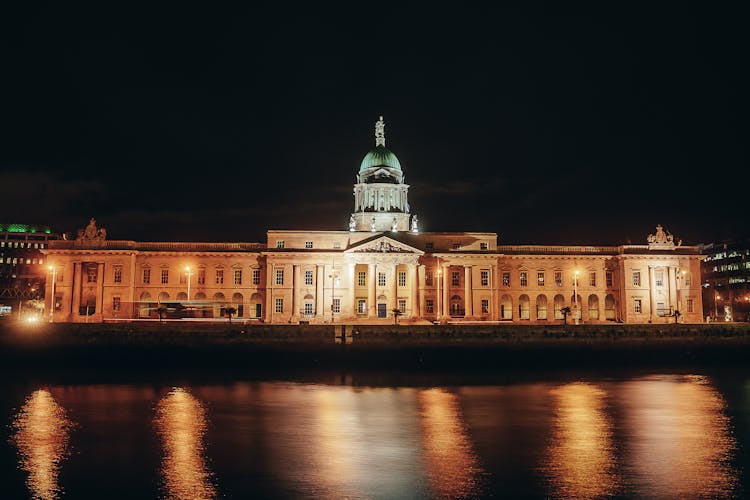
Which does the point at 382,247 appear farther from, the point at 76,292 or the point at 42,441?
the point at 42,441

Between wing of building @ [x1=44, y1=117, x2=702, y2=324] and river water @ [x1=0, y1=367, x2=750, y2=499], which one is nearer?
river water @ [x1=0, y1=367, x2=750, y2=499]

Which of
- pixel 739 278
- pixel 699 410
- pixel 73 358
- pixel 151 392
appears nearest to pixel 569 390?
pixel 699 410

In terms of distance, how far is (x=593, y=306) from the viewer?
3622 inches

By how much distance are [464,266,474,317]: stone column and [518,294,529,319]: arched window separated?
7243mm

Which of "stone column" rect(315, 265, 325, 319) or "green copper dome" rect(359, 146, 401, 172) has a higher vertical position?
"green copper dome" rect(359, 146, 401, 172)

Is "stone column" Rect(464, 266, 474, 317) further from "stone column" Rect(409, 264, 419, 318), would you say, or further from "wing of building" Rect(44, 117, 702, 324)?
"stone column" Rect(409, 264, 419, 318)

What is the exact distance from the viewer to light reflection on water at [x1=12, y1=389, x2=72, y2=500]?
2222 centimetres

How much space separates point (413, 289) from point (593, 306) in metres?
23.5

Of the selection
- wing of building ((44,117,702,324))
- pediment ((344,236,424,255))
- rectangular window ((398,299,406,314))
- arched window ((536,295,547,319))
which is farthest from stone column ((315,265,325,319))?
arched window ((536,295,547,319))

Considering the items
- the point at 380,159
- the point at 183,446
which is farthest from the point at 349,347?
the point at 380,159

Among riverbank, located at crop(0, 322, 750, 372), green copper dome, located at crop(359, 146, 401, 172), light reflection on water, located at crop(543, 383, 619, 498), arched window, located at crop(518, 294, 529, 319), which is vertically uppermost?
green copper dome, located at crop(359, 146, 401, 172)

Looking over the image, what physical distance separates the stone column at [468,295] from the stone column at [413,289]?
6.04 metres

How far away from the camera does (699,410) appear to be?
3622 centimetres

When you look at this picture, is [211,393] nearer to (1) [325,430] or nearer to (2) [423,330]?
(1) [325,430]
